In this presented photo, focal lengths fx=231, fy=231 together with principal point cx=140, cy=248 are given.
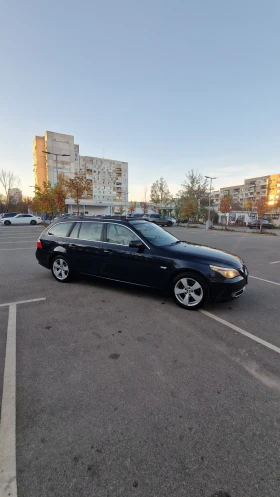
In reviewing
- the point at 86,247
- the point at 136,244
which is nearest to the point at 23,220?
→ the point at 86,247

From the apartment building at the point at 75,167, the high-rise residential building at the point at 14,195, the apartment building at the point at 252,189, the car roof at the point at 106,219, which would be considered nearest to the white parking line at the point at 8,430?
the car roof at the point at 106,219

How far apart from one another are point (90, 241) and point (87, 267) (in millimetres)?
588

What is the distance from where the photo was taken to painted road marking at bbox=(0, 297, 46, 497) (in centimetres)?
150

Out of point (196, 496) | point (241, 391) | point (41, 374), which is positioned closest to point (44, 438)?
point (41, 374)

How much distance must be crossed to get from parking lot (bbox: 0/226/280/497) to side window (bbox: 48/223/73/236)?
2.08 m

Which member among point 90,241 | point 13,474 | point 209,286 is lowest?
point 13,474

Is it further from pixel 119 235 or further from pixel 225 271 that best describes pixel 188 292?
pixel 119 235

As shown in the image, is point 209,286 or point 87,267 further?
point 87,267

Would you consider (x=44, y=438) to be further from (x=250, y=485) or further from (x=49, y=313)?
(x=49, y=313)

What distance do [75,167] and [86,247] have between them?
89.4m

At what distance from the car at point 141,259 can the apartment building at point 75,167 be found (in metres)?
58.9

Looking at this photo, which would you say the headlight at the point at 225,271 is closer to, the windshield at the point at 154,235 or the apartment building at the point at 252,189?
the windshield at the point at 154,235

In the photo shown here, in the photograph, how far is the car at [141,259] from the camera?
407 cm

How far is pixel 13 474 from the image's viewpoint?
156 cm
